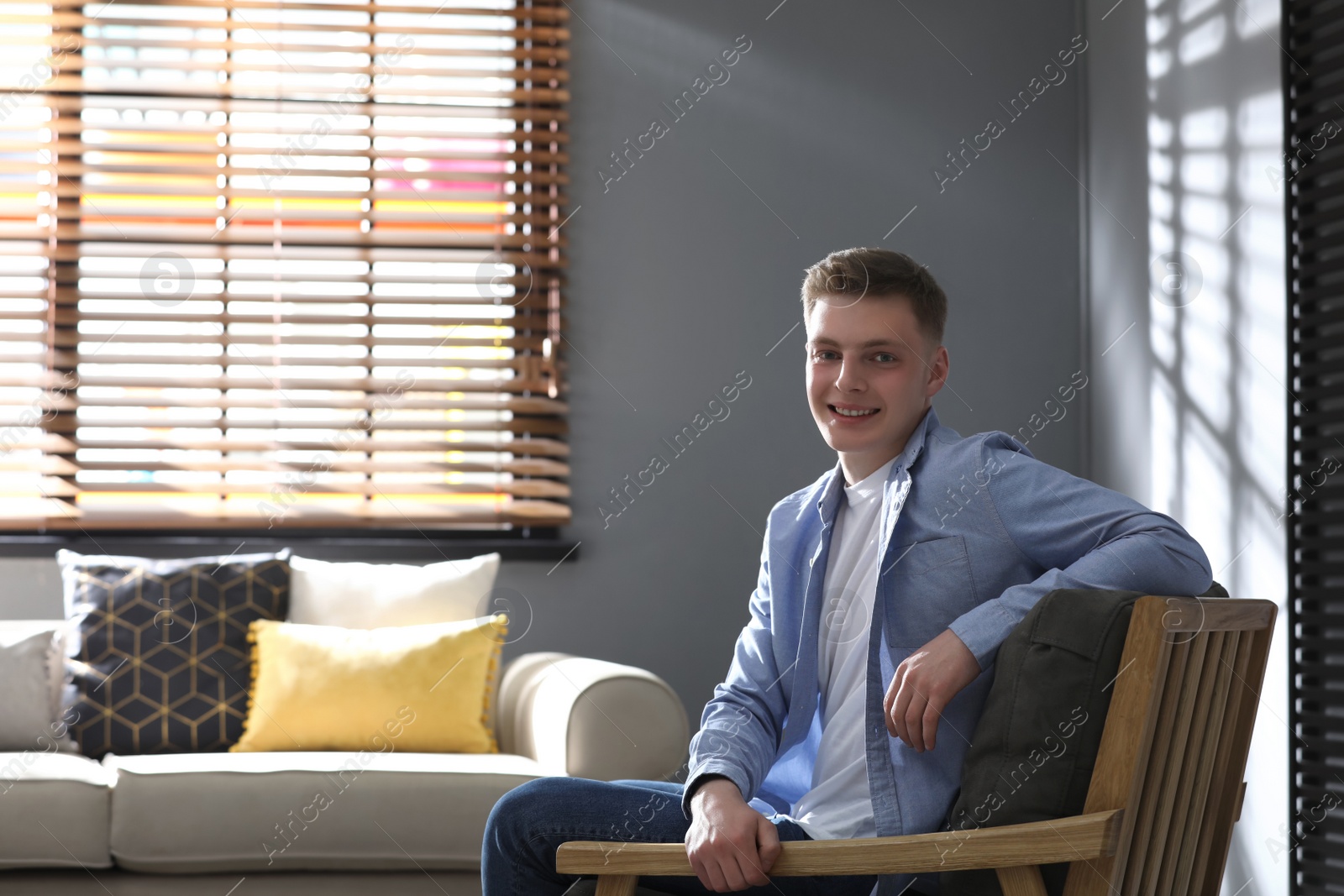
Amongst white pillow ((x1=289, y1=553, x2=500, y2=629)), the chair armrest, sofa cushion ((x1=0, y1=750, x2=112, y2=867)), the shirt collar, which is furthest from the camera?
white pillow ((x1=289, y1=553, x2=500, y2=629))

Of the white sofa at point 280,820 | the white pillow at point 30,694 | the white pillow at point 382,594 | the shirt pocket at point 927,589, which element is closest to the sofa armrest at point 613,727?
the white sofa at point 280,820

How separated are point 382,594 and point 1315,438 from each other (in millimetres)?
2067

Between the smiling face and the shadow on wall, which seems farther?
the shadow on wall

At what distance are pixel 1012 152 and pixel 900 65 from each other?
424mm

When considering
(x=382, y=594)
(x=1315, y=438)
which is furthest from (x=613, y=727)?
(x=1315, y=438)

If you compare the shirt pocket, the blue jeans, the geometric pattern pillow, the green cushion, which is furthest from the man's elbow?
the geometric pattern pillow

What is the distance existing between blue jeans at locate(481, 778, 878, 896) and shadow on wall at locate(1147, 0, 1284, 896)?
160 centimetres

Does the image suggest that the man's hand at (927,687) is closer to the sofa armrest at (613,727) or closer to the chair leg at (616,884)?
the chair leg at (616,884)

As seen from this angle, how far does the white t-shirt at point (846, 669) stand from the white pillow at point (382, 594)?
1.51 m

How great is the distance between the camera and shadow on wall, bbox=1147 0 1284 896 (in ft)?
8.13

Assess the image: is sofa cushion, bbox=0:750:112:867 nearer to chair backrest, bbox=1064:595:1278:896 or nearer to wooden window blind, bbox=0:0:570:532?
wooden window blind, bbox=0:0:570:532

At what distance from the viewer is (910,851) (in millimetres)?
1081

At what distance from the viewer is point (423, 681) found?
256cm

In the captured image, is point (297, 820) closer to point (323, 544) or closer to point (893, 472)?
point (323, 544)
